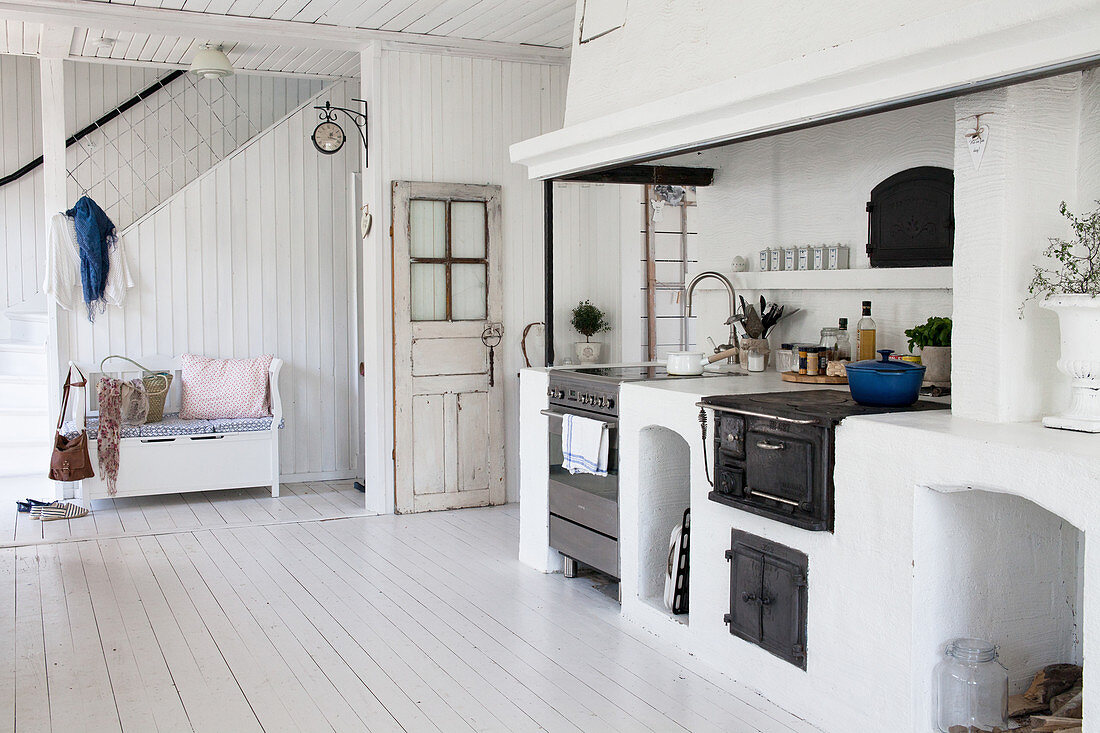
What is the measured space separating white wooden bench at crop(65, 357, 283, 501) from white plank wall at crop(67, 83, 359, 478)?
0.39m

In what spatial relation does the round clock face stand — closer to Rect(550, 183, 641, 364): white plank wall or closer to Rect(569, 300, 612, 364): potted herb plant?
Rect(550, 183, 641, 364): white plank wall

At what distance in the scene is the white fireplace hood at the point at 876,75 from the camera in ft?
8.13

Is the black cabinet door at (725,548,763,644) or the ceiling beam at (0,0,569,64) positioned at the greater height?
the ceiling beam at (0,0,569,64)

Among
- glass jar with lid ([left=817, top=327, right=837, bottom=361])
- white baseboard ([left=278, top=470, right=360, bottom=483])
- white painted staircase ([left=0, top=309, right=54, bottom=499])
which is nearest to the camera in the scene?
glass jar with lid ([left=817, top=327, right=837, bottom=361])

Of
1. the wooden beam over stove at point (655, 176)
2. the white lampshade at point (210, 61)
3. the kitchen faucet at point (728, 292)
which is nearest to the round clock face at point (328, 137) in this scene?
the white lampshade at point (210, 61)

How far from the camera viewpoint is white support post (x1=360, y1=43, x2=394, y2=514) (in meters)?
6.21

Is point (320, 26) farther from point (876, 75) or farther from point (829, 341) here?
point (876, 75)

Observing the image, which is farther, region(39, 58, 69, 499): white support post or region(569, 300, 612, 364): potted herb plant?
region(569, 300, 612, 364): potted herb plant

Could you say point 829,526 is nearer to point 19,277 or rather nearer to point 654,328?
point 654,328

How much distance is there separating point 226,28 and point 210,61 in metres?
0.69

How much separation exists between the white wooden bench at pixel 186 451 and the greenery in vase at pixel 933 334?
4252 millimetres

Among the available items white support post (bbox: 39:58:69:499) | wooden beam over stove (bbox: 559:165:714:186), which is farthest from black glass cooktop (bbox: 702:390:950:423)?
white support post (bbox: 39:58:69:499)

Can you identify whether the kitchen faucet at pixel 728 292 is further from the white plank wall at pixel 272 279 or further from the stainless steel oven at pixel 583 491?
the white plank wall at pixel 272 279

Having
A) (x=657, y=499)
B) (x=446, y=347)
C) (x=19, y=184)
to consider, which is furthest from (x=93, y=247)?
(x=657, y=499)
